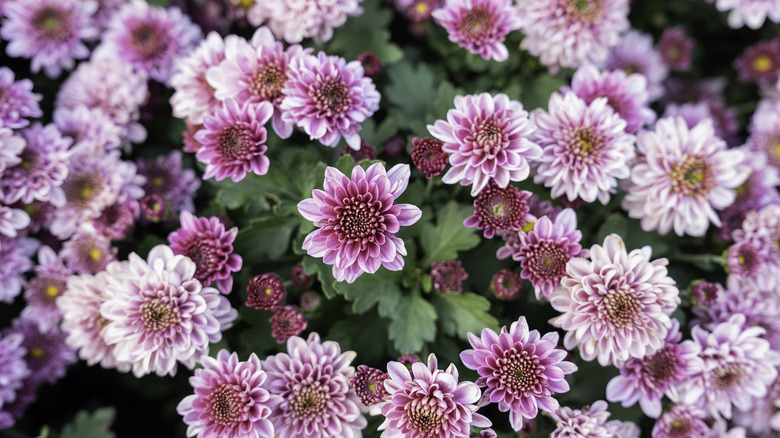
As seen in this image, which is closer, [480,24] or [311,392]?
[311,392]

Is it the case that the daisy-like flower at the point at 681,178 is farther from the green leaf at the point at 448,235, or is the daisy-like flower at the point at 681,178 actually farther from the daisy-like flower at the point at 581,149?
the green leaf at the point at 448,235

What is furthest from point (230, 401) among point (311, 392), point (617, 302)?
point (617, 302)

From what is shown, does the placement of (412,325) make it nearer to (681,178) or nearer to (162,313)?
(162,313)

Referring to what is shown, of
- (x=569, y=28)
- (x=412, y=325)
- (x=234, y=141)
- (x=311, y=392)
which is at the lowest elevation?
(x=311, y=392)

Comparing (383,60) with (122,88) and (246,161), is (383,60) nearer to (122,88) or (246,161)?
(246,161)

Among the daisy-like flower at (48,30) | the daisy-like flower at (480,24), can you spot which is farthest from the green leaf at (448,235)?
the daisy-like flower at (48,30)
